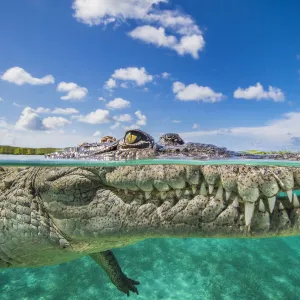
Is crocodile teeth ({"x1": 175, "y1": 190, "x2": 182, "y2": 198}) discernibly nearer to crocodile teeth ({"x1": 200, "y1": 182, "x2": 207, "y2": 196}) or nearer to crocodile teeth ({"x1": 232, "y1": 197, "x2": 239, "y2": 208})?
crocodile teeth ({"x1": 200, "y1": 182, "x2": 207, "y2": 196})

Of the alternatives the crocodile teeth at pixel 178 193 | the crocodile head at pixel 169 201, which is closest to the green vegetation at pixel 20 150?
the crocodile head at pixel 169 201

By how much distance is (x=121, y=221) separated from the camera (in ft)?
8.48

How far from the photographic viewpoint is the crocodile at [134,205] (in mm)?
2068

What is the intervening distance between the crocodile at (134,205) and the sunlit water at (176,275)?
3524mm

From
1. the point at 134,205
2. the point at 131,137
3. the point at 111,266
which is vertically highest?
the point at 131,137

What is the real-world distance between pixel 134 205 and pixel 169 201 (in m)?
0.33

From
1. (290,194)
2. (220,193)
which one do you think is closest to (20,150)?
(220,193)

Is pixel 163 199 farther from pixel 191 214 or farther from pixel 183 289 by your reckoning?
pixel 183 289

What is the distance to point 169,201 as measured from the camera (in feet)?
7.88

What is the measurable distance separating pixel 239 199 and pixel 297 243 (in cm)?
1359

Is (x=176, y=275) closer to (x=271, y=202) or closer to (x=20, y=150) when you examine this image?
(x=20, y=150)

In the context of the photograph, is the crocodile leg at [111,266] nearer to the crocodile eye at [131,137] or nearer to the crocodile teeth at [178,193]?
the crocodile eye at [131,137]

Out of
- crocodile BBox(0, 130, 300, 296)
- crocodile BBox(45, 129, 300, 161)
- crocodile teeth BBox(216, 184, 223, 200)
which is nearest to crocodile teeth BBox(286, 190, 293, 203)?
crocodile BBox(0, 130, 300, 296)

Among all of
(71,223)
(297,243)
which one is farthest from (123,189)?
(297,243)
